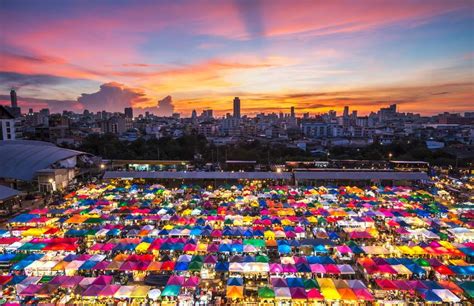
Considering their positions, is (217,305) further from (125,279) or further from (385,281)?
(385,281)

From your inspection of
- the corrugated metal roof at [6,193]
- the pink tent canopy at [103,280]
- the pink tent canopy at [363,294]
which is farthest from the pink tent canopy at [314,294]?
the corrugated metal roof at [6,193]

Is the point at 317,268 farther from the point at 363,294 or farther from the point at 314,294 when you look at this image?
the point at 363,294

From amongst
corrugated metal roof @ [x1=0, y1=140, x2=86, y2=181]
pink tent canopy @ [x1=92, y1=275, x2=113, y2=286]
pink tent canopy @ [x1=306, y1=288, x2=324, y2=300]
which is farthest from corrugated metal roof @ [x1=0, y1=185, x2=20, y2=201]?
pink tent canopy @ [x1=306, y1=288, x2=324, y2=300]

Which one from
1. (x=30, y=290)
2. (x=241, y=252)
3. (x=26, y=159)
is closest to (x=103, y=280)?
(x=30, y=290)

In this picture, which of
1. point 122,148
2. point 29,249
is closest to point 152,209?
point 29,249

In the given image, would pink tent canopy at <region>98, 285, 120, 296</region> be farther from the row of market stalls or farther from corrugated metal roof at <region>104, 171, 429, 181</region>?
corrugated metal roof at <region>104, 171, 429, 181</region>

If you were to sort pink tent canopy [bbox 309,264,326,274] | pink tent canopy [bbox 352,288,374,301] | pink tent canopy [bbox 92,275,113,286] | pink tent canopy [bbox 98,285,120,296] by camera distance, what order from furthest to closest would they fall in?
1. pink tent canopy [bbox 309,264,326,274]
2. pink tent canopy [bbox 92,275,113,286]
3. pink tent canopy [bbox 98,285,120,296]
4. pink tent canopy [bbox 352,288,374,301]
